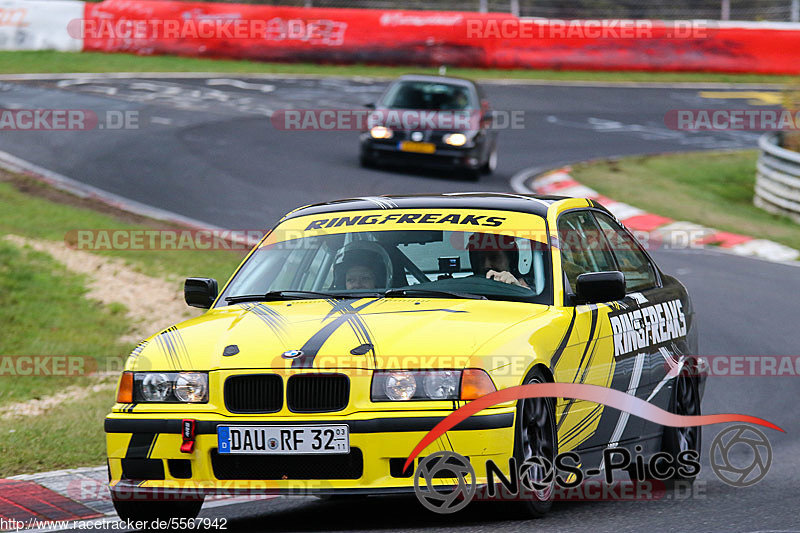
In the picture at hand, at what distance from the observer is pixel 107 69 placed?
31484 mm

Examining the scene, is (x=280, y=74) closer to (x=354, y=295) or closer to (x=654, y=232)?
(x=654, y=232)

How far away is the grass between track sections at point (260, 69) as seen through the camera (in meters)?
31.7

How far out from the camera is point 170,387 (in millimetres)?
5785

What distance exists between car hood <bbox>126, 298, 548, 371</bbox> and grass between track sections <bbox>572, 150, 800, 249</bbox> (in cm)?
1253

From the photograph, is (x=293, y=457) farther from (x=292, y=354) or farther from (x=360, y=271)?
(x=360, y=271)

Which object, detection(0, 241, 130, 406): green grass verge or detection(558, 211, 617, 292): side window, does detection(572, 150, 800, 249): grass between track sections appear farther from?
detection(558, 211, 617, 292): side window

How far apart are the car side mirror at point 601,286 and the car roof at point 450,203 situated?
0.71m

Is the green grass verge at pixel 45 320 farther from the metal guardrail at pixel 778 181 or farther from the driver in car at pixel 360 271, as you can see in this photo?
the metal guardrail at pixel 778 181

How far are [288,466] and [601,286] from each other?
5.73 feet

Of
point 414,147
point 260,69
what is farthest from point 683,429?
point 260,69

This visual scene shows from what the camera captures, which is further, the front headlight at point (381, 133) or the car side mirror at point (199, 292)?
the front headlight at point (381, 133)

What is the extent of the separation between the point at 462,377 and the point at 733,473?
118 inches

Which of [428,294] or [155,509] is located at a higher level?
[428,294]

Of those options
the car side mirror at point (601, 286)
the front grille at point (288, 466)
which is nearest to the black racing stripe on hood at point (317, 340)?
the front grille at point (288, 466)
